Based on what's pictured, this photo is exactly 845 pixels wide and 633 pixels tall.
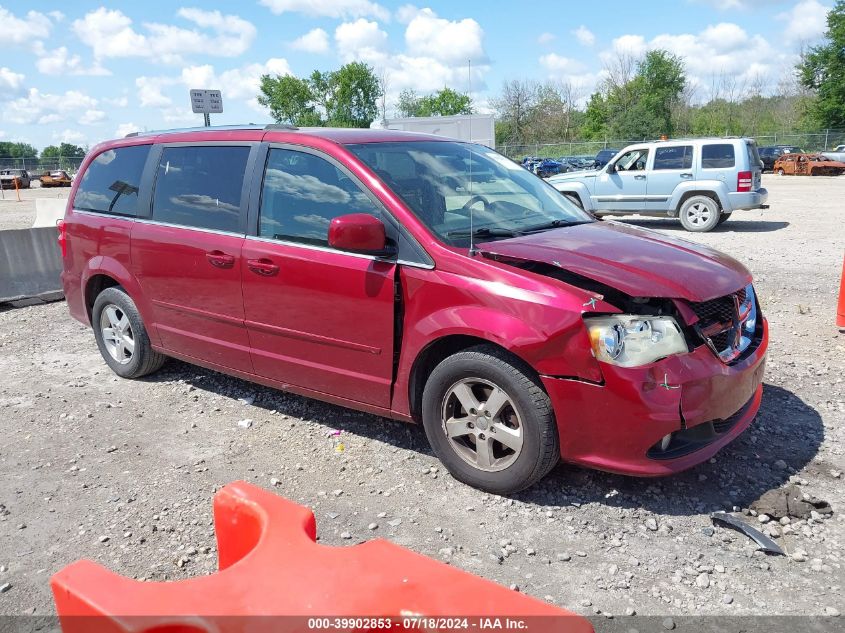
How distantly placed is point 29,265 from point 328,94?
286 ft

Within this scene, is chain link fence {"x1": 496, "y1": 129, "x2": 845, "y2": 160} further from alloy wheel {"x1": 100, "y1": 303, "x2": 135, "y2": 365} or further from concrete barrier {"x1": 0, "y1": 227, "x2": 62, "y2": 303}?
alloy wheel {"x1": 100, "y1": 303, "x2": 135, "y2": 365}

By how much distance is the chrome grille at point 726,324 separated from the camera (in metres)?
3.37

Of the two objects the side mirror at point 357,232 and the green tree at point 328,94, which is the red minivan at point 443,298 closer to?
the side mirror at point 357,232

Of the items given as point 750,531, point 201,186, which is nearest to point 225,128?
point 201,186

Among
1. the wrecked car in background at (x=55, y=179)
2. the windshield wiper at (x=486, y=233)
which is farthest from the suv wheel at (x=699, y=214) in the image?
the wrecked car in background at (x=55, y=179)

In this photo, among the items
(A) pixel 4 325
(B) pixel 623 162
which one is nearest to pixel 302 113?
(B) pixel 623 162

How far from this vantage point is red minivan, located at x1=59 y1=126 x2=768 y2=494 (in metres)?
3.18

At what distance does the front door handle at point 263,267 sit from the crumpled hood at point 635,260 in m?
1.30

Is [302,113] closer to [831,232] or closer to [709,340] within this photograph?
[831,232]

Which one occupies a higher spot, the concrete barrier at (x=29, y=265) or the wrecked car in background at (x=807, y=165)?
the wrecked car in background at (x=807, y=165)

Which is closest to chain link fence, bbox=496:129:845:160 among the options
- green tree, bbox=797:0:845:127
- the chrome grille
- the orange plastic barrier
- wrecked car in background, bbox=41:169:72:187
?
green tree, bbox=797:0:845:127

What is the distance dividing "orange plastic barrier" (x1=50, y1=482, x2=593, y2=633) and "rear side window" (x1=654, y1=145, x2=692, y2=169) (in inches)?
535

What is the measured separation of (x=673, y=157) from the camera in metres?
14.1

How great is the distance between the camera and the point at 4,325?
746 cm
